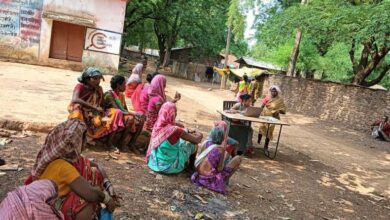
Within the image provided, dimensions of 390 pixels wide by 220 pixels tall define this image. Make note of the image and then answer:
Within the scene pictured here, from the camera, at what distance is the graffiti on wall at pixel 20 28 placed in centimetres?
1692

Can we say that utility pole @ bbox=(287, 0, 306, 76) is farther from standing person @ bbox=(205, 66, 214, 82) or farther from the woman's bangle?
the woman's bangle

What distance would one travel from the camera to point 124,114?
6234 millimetres

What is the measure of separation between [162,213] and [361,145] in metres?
10.5

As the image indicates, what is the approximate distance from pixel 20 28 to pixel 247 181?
1452 centimetres

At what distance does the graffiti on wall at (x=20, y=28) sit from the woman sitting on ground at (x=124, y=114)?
506 inches

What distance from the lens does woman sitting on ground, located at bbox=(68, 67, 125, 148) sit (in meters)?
5.82

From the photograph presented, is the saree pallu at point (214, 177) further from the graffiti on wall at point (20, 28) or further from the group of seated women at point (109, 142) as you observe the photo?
the graffiti on wall at point (20, 28)

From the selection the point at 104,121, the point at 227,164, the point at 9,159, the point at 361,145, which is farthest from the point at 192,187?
the point at 361,145

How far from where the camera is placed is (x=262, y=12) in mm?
31828

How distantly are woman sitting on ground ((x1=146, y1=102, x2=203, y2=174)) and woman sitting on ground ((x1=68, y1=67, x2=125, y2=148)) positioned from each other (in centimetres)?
82

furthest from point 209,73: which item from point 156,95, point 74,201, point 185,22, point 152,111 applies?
point 74,201

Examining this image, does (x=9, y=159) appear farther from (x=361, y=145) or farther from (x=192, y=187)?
(x=361, y=145)

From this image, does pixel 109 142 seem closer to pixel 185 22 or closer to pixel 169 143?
pixel 169 143

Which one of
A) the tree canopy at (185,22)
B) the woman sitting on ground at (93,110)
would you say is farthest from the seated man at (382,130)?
the tree canopy at (185,22)
